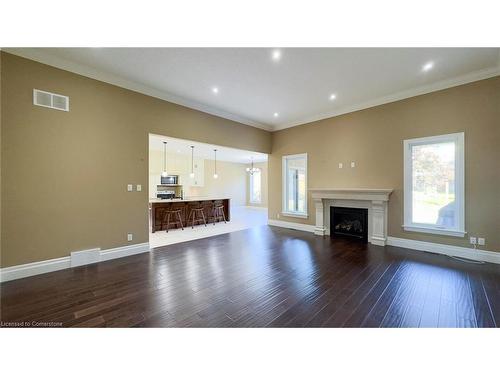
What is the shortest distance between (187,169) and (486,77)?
401 inches

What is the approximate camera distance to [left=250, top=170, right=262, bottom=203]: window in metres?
13.2

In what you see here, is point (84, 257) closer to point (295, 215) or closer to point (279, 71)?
point (279, 71)

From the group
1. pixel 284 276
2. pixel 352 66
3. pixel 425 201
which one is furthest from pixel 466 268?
pixel 352 66

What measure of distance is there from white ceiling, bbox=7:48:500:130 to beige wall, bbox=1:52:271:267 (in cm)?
32

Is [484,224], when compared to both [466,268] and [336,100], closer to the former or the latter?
[466,268]

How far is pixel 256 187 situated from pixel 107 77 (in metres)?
10.4

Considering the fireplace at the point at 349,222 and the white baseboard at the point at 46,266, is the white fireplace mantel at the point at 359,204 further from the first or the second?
the white baseboard at the point at 46,266

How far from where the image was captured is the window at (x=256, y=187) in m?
13.2

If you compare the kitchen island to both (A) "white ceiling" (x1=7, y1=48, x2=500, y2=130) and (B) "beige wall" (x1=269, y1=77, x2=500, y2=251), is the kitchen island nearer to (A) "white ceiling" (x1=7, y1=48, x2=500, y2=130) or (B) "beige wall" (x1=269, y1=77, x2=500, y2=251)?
(B) "beige wall" (x1=269, y1=77, x2=500, y2=251)

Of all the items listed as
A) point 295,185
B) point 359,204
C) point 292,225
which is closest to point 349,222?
A: point 359,204

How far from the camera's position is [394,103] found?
14.8 ft

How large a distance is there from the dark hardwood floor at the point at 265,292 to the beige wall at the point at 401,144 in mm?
998

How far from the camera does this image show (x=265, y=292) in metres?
2.50
